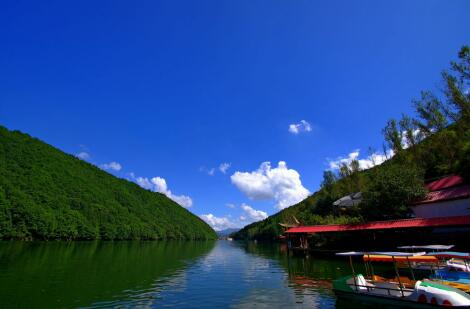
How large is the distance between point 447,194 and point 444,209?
2259 mm

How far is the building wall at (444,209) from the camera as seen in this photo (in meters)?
39.9

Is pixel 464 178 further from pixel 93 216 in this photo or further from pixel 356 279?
pixel 93 216

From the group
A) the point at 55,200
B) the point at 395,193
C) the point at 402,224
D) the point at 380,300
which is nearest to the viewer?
the point at 380,300

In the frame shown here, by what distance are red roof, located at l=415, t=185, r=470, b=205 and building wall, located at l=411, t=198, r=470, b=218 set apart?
58 centimetres

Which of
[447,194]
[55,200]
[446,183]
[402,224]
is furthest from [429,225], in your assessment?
[55,200]

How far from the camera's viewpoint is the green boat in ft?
48.3

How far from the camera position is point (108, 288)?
2212cm

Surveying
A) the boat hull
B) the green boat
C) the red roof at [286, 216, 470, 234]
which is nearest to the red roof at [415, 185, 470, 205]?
the red roof at [286, 216, 470, 234]

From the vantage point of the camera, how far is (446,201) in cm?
4222

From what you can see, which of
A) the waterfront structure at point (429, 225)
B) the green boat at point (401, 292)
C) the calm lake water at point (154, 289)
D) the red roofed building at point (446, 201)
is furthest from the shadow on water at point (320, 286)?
the red roofed building at point (446, 201)

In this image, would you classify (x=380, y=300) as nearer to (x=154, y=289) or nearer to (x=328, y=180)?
(x=154, y=289)

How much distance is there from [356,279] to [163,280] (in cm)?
1622

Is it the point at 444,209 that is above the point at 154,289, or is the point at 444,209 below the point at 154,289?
above

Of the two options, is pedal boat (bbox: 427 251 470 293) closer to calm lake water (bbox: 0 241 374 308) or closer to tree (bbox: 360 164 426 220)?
calm lake water (bbox: 0 241 374 308)
